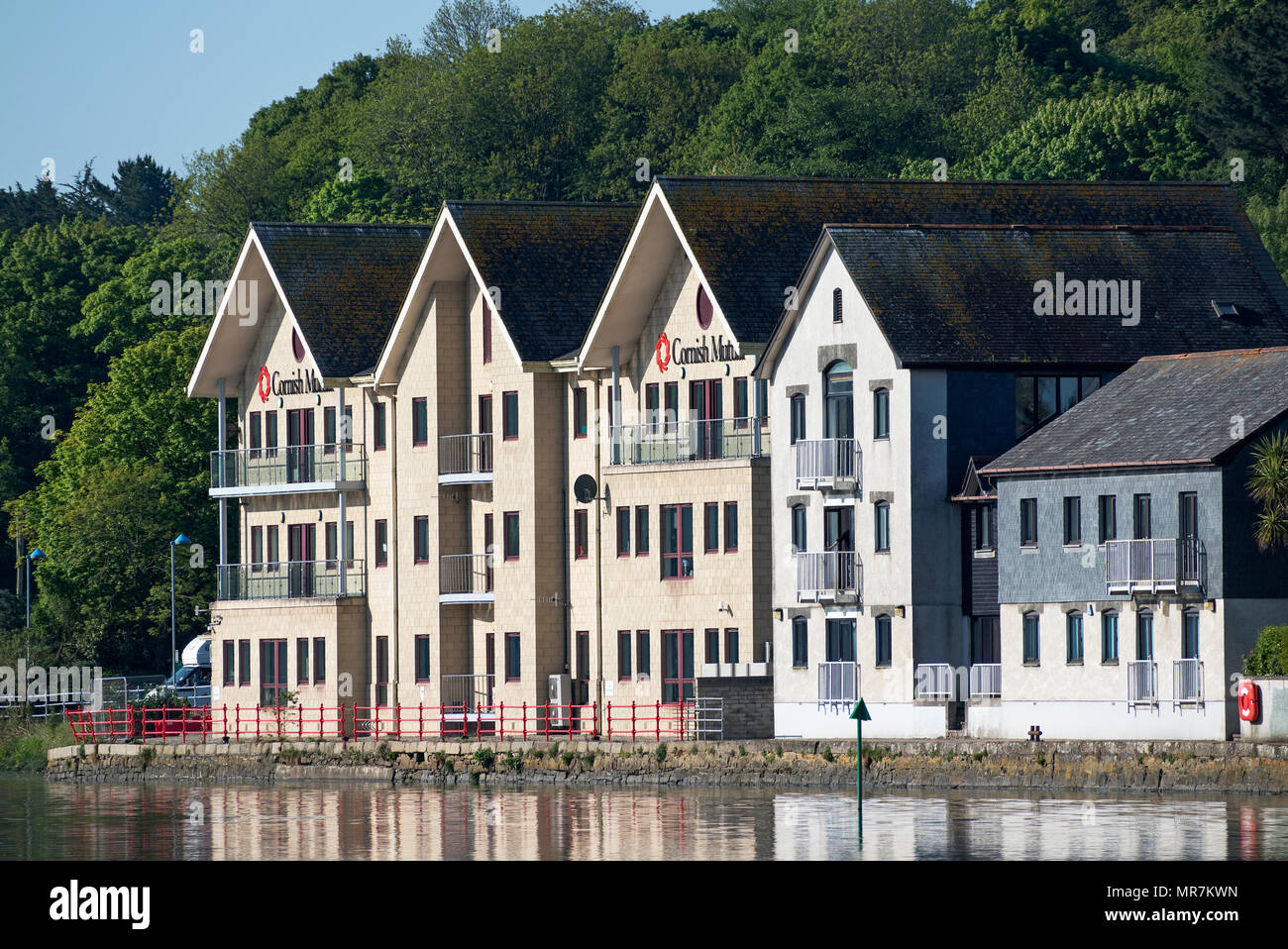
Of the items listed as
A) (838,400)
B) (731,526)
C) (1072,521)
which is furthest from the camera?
(731,526)

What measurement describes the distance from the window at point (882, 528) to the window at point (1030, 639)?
4.73m

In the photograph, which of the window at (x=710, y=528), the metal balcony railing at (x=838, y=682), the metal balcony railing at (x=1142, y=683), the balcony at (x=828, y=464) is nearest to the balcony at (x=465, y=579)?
the window at (x=710, y=528)

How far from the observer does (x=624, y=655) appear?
7606cm

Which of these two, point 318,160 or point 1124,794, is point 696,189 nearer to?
point 1124,794

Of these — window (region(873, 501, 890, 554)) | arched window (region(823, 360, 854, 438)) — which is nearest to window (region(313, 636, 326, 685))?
arched window (region(823, 360, 854, 438))

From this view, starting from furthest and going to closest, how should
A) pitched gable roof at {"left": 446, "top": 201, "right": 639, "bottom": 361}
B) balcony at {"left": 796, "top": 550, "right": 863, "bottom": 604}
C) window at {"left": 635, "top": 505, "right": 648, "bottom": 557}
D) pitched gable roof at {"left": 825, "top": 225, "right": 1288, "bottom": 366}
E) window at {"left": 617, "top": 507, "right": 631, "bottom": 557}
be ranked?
pitched gable roof at {"left": 446, "top": 201, "right": 639, "bottom": 361}
window at {"left": 617, "top": 507, "right": 631, "bottom": 557}
window at {"left": 635, "top": 505, "right": 648, "bottom": 557}
balcony at {"left": 796, "top": 550, "right": 863, "bottom": 604}
pitched gable roof at {"left": 825, "top": 225, "right": 1288, "bottom": 366}

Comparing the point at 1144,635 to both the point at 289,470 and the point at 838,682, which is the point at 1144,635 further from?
the point at 289,470

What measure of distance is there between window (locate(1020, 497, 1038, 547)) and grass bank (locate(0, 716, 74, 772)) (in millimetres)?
33585

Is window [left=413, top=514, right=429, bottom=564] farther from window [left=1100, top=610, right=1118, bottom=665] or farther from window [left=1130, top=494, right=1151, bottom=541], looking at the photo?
window [left=1130, top=494, right=1151, bottom=541]

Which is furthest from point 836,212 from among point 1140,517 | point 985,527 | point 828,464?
point 1140,517

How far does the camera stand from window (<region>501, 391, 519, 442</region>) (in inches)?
3125

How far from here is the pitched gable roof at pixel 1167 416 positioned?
5900 centimetres

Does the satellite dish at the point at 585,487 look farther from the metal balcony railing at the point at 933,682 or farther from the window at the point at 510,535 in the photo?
the metal balcony railing at the point at 933,682

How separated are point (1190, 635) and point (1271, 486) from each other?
330 cm
